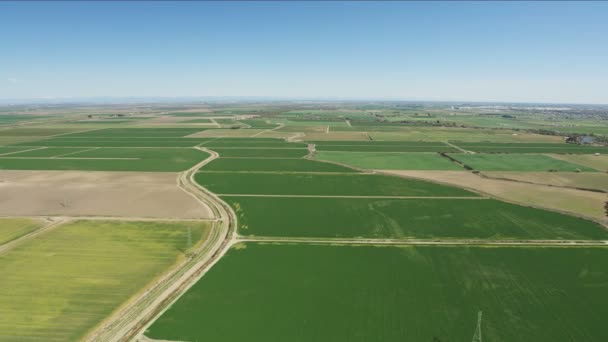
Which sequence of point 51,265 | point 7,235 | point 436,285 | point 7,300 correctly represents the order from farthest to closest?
point 7,235, point 51,265, point 436,285, point 7,300

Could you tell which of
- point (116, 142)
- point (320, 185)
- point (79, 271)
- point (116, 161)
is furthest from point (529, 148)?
point (116, 142)

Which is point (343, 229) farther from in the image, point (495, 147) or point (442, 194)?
point (495, 147)

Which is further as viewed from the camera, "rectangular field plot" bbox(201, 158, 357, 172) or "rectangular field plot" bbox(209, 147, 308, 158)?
"rectangular field plot" bbox(209, 147, 308, 158)

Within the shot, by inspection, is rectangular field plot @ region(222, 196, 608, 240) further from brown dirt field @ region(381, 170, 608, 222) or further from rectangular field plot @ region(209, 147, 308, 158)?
rectangular field plot @ region(209, 147, 308, 158)

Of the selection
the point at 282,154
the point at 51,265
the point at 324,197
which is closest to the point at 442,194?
the point at 324,197

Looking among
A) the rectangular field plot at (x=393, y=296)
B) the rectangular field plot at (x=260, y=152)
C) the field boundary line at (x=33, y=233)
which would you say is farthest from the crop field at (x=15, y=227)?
the rectangular field plot at (x=260, y=152)

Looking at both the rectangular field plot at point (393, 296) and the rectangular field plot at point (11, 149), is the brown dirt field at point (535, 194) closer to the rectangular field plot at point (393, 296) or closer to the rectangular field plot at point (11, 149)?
the rectangular field plot at point (393, 296)

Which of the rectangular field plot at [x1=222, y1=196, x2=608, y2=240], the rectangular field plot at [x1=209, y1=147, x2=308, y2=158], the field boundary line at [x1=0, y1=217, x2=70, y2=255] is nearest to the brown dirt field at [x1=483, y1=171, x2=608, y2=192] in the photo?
the rectangular field plot at [x1=222, y1=196, x2=608, y2=240]
